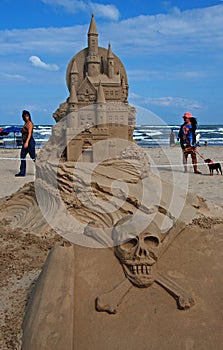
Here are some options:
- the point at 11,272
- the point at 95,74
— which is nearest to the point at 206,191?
the point at 95,74

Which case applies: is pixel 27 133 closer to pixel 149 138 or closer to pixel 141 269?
pixel 141 269

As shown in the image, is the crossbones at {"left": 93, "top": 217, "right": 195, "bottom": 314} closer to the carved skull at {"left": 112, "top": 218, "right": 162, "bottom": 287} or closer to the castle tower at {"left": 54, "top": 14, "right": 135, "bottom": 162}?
the carved skull at {"left": 112, "top": 218, "right": 162, "bottom": 287}

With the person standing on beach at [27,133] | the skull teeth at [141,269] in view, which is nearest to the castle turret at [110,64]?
the person standing on beach at [27,133]

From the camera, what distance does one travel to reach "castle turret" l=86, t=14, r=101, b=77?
239 inches

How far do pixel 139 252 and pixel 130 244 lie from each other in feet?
0.35

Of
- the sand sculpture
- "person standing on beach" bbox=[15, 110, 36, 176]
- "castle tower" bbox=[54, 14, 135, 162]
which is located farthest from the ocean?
the sand sculpture

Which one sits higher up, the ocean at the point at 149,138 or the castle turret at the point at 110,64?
the castle turret at the point at 110,64

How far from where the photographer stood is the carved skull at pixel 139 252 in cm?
212

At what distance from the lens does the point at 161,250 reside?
7.47 ft

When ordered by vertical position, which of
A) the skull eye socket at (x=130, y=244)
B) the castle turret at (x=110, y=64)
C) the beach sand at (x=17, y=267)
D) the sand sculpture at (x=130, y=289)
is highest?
the castle turret at (x=110, y=64)

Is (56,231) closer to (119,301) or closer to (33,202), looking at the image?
(33,202)

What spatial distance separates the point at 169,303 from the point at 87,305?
458 mm

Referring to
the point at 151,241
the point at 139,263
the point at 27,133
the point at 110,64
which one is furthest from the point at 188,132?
the point at 139,263

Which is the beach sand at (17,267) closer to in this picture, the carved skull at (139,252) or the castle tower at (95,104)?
the carved skull at (139,252)
